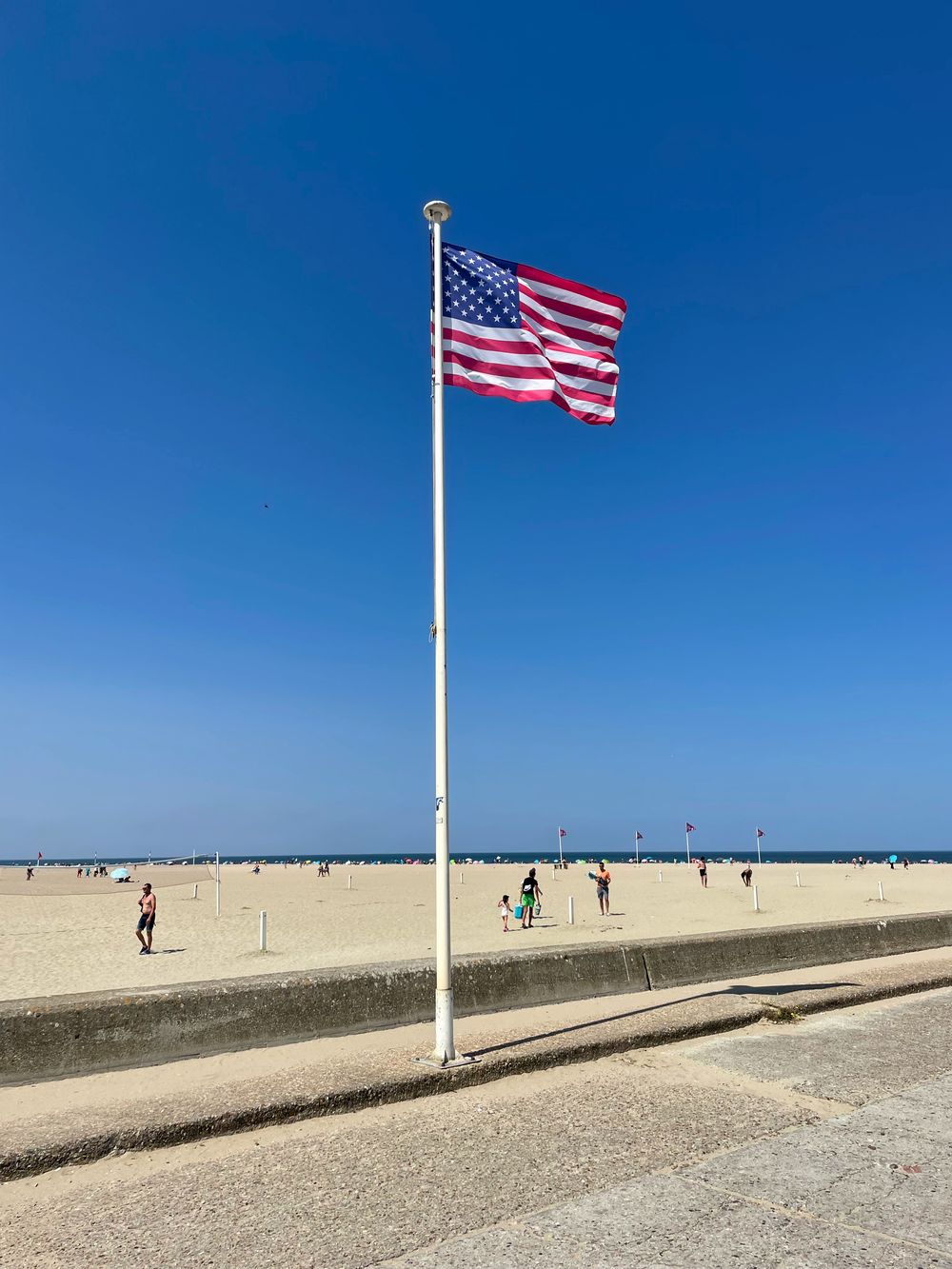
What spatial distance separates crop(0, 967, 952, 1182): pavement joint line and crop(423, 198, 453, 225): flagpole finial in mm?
7512

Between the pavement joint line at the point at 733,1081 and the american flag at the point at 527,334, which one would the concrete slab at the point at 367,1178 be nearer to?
the pavement joint line at the point at 733,1081

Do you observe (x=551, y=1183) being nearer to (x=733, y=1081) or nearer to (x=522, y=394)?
(x=733, y=1081)

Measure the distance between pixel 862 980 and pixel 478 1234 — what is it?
293 inches

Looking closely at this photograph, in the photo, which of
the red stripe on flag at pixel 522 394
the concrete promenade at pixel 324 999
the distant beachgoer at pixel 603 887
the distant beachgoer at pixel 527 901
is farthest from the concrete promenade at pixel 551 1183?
the distant beachgoer at pixel 603 887

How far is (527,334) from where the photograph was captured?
8727 mm

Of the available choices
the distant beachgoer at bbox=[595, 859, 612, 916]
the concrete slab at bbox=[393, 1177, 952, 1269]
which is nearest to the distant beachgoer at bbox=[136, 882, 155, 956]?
the distant beachgoer at bbox=[595, 859, 612, 916]

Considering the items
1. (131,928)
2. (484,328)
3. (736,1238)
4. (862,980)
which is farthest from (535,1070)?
(131,928)

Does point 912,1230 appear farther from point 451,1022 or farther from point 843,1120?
point 451,1022

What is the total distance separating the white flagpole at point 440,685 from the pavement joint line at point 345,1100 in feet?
1.23

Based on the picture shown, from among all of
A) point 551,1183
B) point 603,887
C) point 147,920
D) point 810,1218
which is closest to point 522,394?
point 551,1183

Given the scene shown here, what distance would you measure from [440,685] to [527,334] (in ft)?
13.2

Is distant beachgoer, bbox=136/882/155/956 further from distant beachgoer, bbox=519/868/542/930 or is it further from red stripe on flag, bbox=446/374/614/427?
red stripe on flag, bbox=446/374/614/427

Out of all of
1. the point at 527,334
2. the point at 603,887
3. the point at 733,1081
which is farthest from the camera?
the point at 603,887

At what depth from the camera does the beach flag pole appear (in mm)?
6293
